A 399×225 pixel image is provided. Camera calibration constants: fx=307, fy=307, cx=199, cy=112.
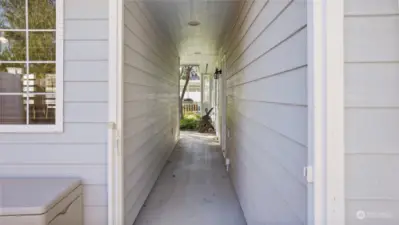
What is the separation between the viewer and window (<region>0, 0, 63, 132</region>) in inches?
90.3

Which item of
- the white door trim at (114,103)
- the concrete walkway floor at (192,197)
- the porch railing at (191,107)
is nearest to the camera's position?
the white door trim at (114,103)

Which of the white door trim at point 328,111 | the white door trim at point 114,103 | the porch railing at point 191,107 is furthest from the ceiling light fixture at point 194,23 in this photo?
the porch railing at point 191,107

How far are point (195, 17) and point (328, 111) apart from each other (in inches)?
145

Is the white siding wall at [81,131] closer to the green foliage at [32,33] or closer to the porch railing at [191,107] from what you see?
the green foliage at [32,33]

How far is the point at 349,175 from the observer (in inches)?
47.9

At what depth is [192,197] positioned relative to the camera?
403 cm

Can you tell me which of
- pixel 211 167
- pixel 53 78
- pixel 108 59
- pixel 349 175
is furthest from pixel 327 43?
pixel 211 167

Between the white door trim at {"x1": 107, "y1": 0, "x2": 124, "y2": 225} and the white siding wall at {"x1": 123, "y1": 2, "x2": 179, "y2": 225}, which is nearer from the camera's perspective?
the white door trim at {"x1": 107, "y1": 0, "x2": 124, "y2": 225}

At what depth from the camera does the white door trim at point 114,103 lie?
2242 mm

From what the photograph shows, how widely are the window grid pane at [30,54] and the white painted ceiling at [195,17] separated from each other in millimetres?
1474

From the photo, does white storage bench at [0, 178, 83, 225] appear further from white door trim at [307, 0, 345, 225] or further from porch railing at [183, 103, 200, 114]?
porch railing at [183, 103, 200, 114]
